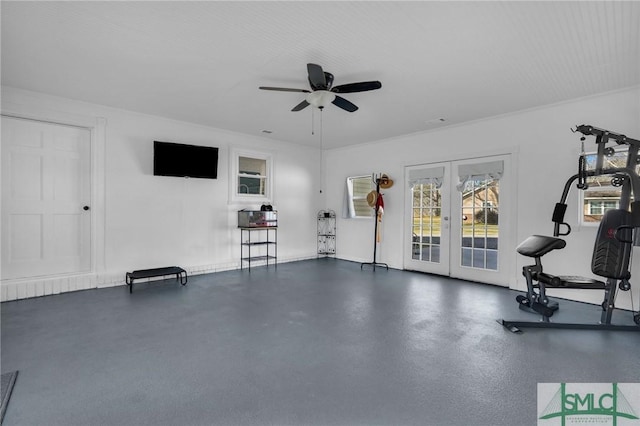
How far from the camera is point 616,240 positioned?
3.26 m

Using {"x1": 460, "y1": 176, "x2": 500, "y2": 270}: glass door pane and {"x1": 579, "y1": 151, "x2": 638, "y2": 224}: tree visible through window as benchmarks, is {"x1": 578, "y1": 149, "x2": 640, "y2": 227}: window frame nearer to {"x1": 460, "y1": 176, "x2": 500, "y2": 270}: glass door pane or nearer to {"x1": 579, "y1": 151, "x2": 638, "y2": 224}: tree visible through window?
{"x1": 579, "y1": 151, "x2": 638, "y2": 224}: tree visible through window

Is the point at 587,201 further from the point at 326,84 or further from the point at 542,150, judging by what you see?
the point at 326,84

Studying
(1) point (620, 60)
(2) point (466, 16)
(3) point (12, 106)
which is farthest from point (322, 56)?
(3) point (12, 106)

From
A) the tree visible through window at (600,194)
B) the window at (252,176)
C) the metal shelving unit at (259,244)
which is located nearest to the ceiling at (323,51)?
the tree visible through window at (600,194)

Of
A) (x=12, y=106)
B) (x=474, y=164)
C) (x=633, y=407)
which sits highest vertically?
(x=12, y=106)

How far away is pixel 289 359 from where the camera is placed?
2.57 metres

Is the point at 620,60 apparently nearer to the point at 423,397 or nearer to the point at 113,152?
the point at 423,397

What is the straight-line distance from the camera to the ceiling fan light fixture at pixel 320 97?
11.2 ft

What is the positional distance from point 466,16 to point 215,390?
131 inches

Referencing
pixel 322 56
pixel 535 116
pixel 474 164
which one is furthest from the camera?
pixel 474 164

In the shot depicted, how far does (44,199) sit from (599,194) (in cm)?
745

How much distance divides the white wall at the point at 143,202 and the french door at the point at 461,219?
10.1ft

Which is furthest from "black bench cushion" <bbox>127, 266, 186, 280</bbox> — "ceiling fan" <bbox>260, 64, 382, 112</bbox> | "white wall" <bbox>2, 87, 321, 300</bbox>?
"ceiling fan" <bbox>260, 64, 382, 112</bbox>

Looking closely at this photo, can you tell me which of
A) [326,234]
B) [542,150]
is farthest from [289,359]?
[326,234]
